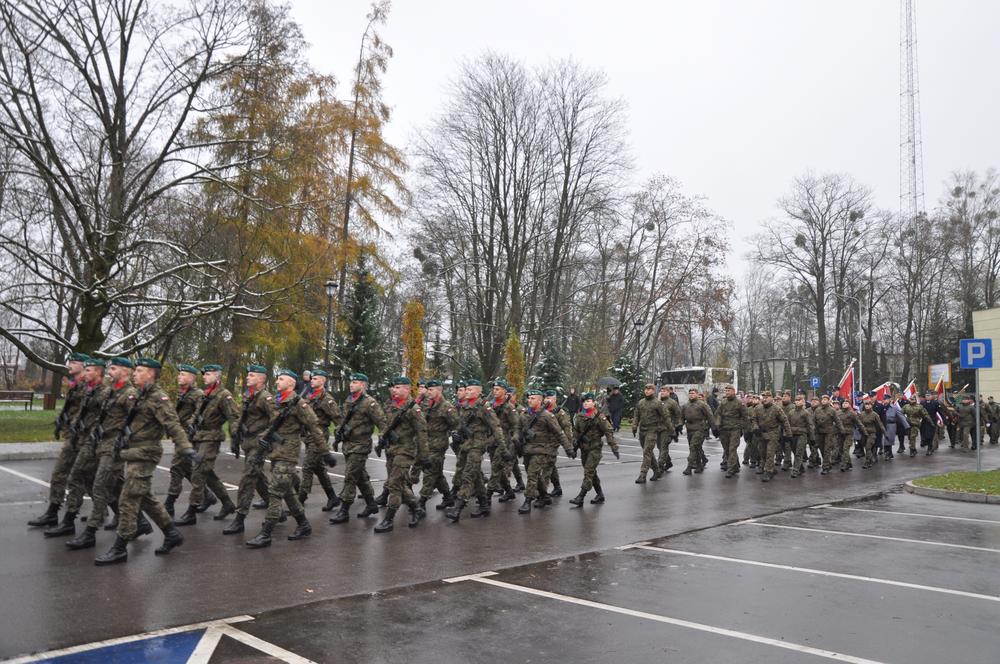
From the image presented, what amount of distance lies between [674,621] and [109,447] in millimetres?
6228

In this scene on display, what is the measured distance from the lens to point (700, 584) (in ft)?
23.3

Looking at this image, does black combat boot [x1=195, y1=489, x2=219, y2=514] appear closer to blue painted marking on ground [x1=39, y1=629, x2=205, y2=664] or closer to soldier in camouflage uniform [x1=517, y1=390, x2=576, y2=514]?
soldier in camouflage uniform [x1=517, y1=390, x2=576, y2=514]

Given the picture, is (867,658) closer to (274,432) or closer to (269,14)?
(274,432)

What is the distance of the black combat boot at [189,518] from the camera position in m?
9.72

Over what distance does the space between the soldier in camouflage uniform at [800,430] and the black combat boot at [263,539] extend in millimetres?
12495

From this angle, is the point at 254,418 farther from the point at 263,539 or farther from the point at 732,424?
the point at 732,424

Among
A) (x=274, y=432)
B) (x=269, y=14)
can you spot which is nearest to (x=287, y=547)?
(x=274, y=432)

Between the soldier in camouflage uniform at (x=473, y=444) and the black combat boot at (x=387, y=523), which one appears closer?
the black combat boot at (x=387, y=523)

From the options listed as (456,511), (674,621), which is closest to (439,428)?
(456,511)

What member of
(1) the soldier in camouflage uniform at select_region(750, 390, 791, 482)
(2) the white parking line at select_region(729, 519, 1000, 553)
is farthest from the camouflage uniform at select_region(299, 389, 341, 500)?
(1) the soldier in camouflage uniform at select_region(750, 390, 791, 482)

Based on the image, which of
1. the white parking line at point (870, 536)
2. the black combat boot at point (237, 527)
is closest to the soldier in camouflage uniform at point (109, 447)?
the black combat boot at point (237, 527)

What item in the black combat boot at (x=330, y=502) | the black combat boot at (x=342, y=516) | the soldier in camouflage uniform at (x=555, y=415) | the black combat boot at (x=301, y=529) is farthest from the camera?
the soldier in camouflage uniform at (x=555, y=415)

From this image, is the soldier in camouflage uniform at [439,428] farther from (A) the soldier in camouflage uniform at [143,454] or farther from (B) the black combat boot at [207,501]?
(A) the soldier in camouflage uniform at [143,454]

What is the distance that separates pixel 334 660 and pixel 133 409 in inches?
178
